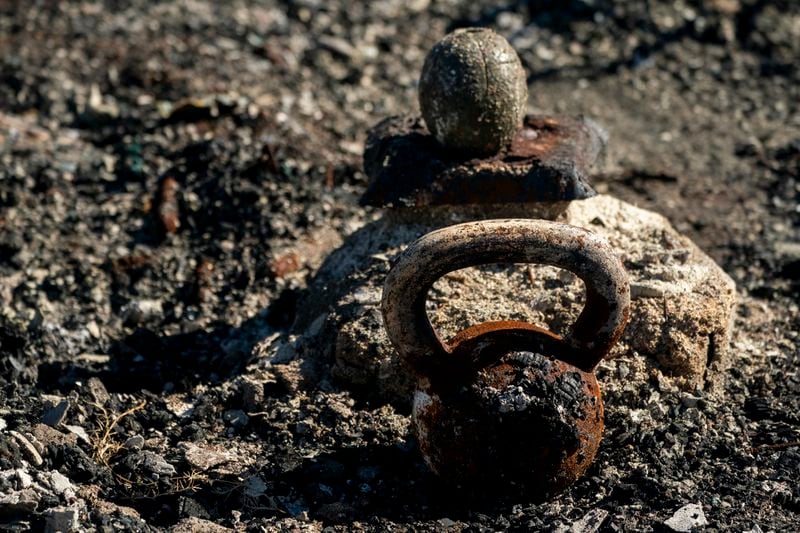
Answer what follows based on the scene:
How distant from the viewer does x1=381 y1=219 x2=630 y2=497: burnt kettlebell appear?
375 cm

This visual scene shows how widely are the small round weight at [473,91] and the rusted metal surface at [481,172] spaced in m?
0.11

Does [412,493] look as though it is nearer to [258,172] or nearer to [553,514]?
[553,514]

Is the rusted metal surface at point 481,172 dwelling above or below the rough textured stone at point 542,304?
above

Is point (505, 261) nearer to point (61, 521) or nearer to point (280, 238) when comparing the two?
point (61, 521)

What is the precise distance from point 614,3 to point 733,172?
2996 mm

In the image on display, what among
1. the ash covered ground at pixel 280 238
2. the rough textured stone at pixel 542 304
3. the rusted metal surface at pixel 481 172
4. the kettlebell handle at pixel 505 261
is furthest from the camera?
the rusted metal surface at pixel 481 172

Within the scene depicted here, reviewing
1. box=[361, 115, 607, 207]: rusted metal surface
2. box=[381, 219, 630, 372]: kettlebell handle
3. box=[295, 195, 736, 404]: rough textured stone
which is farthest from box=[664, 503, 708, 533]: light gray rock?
box=[361, 115, 607, 207]: rusted metal surface

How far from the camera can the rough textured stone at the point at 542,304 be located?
15.4ft

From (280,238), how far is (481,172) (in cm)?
187

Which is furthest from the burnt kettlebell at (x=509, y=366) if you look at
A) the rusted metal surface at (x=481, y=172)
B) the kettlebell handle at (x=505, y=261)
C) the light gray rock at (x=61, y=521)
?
the light gray rock at (x=61, y=521)

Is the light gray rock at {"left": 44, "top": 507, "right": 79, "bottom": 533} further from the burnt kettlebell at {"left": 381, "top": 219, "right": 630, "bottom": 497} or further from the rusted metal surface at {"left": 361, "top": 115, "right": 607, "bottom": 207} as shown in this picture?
the rusted metal surface at {"left": 361, "top": 115, "right": 607, "bottom": 207}

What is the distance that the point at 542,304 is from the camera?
188 inches

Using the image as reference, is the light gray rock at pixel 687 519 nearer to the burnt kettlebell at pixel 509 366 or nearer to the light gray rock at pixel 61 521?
the burnt kettlebell at pixel 509 366

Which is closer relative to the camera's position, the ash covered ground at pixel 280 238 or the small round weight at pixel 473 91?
the ash covered ground at pixel 280 238
